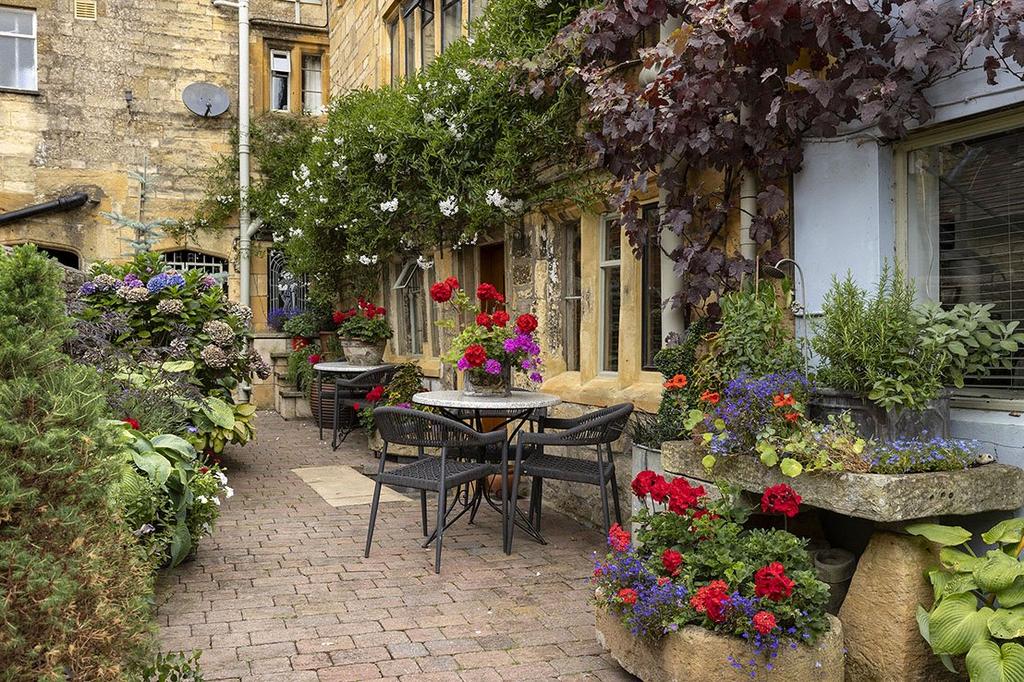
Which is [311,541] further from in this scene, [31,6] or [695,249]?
[31,6]

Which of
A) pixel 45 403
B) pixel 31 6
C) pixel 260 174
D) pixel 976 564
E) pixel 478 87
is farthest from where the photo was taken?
pixel 260 174

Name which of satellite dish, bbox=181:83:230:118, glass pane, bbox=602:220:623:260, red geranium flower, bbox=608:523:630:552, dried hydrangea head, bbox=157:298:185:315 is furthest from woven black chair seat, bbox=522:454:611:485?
satellite dish, bbox=181:83:230:118

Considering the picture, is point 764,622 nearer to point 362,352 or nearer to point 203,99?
point 362,352

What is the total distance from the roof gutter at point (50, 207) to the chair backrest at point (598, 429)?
10909 millimetres

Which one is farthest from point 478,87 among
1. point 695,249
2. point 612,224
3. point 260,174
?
point 260,174

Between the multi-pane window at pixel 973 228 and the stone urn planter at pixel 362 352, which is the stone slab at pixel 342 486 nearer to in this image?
the stone urn planter at pixel 362 352

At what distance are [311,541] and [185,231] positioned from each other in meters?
9.74

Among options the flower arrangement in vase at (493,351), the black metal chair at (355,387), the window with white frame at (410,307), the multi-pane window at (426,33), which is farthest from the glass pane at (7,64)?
the flower arrangement in vase at (493,351)

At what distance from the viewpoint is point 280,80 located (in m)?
14.7

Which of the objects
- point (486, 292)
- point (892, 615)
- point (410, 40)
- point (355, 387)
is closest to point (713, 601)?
point (892, 615)

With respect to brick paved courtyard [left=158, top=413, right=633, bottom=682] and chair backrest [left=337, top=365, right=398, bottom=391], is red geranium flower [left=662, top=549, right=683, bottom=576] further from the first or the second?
chair backrest [left=337, top=365, right=398, bottom=391]

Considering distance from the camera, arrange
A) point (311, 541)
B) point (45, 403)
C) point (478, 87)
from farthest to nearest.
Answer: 1. point (478, 87)
2. point (311, 541)
3. point (45, 403)

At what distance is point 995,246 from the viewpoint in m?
3.50

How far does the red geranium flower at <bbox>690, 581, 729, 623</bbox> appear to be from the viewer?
2928 mm
